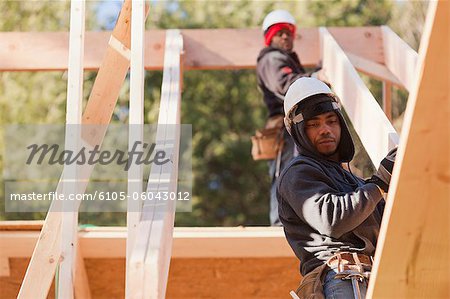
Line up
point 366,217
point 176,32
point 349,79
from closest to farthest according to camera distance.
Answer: point 366,217 < point 349,79 < point 176,32

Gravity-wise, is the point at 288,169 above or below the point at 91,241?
above

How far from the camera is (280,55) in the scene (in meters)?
5.83

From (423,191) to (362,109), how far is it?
2132 mm

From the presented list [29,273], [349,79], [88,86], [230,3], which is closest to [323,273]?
[29,273]

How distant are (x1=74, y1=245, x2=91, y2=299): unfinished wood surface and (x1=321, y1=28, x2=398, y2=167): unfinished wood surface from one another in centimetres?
180

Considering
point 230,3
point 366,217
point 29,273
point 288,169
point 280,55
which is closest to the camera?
point 366,217

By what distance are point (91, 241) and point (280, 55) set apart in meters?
1.83

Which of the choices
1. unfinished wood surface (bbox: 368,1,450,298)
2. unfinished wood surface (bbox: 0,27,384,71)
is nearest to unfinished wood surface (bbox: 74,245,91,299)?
unfinished wood surface (bbox: 0,27,384,71)

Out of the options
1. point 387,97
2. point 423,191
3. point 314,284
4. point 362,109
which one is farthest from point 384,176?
point 387,97

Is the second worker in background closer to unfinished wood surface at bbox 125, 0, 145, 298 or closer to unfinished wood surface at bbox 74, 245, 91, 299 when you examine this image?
unfinished wood surface at bbox 74, 245, 91, 299

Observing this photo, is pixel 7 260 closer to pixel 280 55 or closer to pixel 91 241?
pixel 91 241

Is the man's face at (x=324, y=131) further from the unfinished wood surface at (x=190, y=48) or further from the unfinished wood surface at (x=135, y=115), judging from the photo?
the unfinished wood surface at (x=190, y=48)

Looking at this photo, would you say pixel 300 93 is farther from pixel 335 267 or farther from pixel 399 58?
pixel 399 58

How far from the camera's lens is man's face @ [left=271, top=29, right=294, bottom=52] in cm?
598
